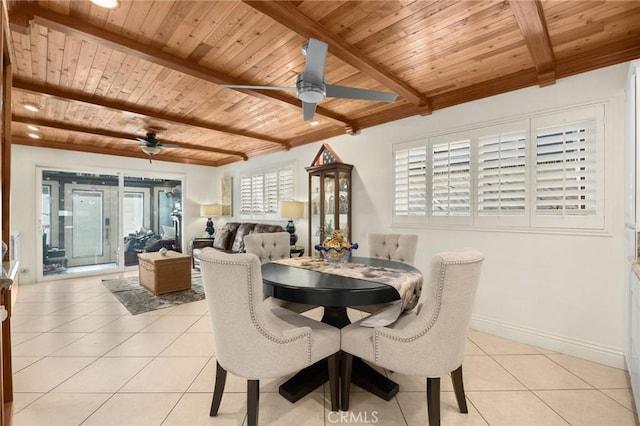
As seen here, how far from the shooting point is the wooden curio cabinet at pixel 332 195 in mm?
4125

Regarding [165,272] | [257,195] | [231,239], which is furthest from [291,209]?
[165,272]

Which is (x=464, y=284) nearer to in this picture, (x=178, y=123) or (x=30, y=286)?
(x=178, y=123)

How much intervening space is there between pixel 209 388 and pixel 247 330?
0.95m

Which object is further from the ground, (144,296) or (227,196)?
(227,196)

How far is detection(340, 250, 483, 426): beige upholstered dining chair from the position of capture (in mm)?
1463

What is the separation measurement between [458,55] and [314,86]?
1.37 meters

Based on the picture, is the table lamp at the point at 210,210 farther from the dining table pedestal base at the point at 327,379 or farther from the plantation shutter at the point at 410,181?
the dining table pedestal base at the point at 327,379

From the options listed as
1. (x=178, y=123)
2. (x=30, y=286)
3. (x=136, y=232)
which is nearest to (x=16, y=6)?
(x=178, y=123)

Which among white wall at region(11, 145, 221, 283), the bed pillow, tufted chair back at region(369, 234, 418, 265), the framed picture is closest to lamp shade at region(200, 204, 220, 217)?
the framed picture

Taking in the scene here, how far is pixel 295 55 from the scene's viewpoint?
2428mm

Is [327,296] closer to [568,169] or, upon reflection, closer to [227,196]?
[568,169]

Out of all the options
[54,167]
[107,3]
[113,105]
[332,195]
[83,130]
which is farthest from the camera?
[54,167]

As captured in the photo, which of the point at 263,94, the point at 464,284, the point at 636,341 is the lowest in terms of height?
the point at 636,341

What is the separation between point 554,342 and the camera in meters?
2.60
